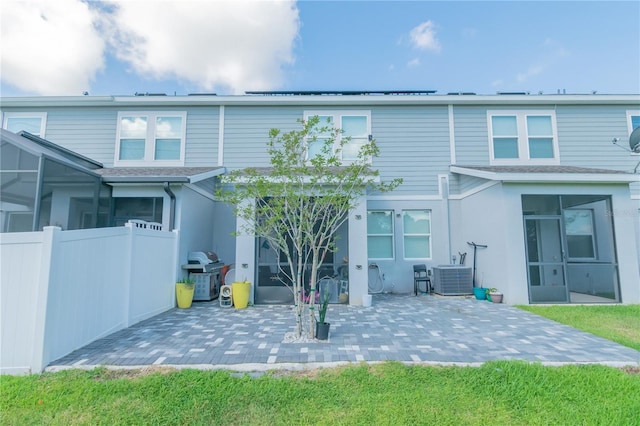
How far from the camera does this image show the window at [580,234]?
Answer: 952 cm

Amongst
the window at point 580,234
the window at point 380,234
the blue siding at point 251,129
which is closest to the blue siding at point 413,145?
the window at point 380,234

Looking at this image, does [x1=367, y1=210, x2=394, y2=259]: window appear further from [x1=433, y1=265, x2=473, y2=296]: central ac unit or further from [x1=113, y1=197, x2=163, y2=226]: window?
[x1=113, y1=197, x2=163, y2=226]: window

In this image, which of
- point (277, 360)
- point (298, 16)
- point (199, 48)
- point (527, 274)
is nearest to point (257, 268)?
point (277, 360)

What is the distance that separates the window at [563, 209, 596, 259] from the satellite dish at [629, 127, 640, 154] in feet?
7.47

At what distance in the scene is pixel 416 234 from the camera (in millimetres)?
9695

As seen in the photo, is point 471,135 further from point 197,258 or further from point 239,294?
point 197,258

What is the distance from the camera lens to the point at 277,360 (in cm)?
383

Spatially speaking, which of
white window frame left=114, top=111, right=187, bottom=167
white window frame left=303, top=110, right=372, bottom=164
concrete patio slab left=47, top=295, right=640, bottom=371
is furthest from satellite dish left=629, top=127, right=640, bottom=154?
white window frame left=114, top=111, right=187, bottom=167

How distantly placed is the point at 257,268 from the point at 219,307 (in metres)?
1.33

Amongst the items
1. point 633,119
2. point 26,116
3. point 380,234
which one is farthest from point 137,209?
point 633,119

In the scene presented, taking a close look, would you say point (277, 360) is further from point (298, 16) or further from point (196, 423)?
point (298, 16)

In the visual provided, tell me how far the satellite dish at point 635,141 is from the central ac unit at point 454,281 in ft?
21.7

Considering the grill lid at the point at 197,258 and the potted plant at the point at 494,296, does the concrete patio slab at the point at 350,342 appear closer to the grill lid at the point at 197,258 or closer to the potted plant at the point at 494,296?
the potted plant at the point at 494,296

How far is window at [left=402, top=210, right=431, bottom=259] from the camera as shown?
9641mm
